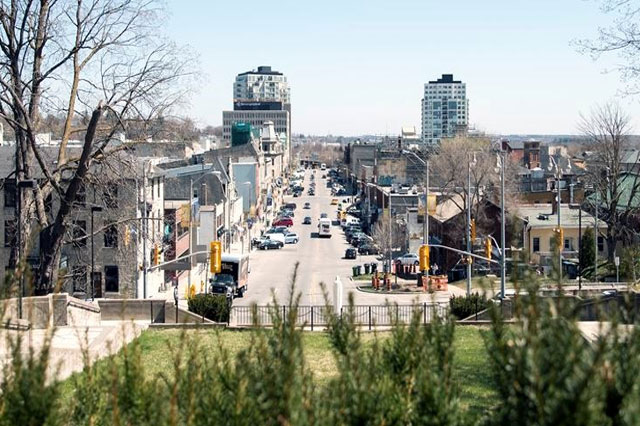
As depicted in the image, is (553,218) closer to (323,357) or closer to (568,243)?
(568,243)

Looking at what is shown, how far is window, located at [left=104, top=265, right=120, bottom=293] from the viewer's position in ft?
183

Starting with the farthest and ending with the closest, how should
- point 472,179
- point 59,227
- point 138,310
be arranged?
point 472,179 → point 138,310 → point 59,227

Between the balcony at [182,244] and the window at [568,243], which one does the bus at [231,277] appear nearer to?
the balcony at [182,244]

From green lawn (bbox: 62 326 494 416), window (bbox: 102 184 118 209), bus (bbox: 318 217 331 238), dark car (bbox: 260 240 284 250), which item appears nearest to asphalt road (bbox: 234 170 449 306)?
bus (bbox: 318 217 331 238)

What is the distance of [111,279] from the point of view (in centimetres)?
5597

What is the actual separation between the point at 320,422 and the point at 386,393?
1.05 meters

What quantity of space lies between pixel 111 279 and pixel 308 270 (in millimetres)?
22213

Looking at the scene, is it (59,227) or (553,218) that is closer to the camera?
(59,227)

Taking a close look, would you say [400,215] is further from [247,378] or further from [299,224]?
[247,378]

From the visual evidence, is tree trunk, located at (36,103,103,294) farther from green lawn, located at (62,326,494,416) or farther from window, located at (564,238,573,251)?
window, located at (564,238,573,251)

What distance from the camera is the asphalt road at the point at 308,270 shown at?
2170 inches

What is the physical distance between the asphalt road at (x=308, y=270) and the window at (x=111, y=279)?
6819 mm

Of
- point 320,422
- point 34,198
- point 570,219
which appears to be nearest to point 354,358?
point 320,422

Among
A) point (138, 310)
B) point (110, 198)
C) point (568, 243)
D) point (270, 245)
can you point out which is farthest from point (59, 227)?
point (270, 245)
